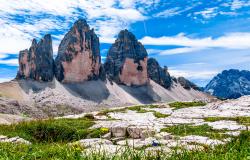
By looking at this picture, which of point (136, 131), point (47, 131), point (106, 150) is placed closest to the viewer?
point (106, 150)

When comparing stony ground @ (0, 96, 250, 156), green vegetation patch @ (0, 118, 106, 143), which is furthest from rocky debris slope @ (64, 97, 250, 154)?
green vegetation patch @ (0, 118, 106, 143)

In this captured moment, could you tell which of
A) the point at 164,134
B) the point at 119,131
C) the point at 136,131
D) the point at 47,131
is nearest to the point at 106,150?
the point at 164,134

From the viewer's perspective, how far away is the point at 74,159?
7785 millimetres

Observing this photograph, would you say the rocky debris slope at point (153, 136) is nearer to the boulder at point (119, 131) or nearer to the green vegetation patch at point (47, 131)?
the boulder at point (119, 131)

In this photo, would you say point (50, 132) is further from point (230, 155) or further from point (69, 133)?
point (230, 155)

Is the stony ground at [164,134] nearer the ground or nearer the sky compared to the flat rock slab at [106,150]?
nearer the ground

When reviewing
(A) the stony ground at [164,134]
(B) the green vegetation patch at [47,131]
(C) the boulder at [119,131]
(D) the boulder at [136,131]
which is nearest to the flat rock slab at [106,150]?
(A) the stony ground at [164,134]

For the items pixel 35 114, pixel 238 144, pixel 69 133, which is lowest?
pixel 35 114

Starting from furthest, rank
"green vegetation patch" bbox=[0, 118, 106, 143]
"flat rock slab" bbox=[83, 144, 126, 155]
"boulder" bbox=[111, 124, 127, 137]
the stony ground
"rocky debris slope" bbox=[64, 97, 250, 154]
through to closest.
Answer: "boulder" bbox=[111, 124, 127, 137]
"green vegetation patch" bbox=[0, 118, 106, 143]
the stony ground
"rocky debris slope" bbox=[64, 97, 250, 154]
"flat rock slab" bbox=[83, 144, 126, 155]

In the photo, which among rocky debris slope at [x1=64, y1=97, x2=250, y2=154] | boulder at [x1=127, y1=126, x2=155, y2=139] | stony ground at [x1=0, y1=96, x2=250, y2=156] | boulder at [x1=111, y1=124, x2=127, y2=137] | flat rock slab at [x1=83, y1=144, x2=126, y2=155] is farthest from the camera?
boulder at [x1=111, y1=124, x2=127, y2=137]

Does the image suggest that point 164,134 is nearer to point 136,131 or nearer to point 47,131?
point 136,131

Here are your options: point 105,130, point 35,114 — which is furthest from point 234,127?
point 35,114

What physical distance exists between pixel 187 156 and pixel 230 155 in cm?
94

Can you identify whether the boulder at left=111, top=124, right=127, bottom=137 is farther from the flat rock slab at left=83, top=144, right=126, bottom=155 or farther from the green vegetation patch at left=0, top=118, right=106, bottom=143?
the flat rock slab at left=83, top=144, right=126, bottom=155
